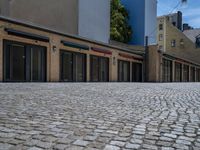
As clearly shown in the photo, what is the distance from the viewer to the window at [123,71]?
28.5 meters

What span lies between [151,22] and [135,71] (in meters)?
18.9

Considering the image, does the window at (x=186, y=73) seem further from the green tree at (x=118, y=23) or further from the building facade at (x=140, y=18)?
the green tree at (x=118, y=23)

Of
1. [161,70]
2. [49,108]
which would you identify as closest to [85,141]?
[49,108]

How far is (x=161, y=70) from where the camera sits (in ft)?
110

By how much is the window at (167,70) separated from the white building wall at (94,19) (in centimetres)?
771

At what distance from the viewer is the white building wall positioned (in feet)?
98.4

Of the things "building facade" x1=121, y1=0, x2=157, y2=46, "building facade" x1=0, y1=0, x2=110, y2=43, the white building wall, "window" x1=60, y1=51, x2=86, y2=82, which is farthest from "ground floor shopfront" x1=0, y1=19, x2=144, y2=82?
"building facade" x1=121, y1=0, x2=157, y2=46

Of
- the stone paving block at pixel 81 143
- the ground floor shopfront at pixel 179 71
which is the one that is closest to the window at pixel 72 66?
the ground floor shopfront at pixel 179 71

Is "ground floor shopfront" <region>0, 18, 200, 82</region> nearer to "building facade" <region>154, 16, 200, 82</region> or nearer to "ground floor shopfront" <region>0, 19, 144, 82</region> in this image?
"ground floor shopfront" <region>0, 19, 144, 82</region>

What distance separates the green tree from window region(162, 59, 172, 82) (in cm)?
1022

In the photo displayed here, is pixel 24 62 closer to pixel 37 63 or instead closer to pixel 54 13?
pixel 37 63

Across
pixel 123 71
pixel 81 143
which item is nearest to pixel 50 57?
pixel 123 71

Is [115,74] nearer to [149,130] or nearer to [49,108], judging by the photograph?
[49,108]

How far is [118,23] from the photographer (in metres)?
44.2
